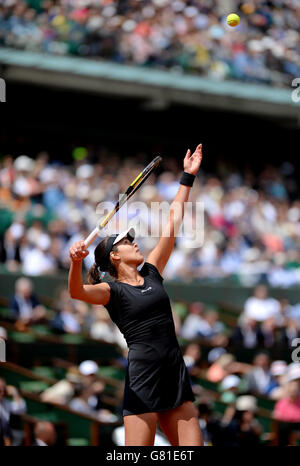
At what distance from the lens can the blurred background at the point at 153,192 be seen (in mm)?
8711

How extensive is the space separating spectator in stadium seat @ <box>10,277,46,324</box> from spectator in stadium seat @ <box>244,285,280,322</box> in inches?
133

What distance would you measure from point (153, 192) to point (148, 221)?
4.61 ft

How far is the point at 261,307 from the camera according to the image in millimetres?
12266

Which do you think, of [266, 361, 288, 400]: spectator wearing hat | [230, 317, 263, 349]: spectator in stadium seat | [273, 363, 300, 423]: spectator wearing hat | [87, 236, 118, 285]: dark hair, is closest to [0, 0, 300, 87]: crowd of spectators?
[230, 317, 263, 349]: spectator in stadium seat

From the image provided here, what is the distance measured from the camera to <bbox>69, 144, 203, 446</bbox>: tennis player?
4457 millimetres

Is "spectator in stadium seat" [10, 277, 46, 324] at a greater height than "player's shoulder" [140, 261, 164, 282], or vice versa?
"player's shoulder" [140, 261, 164, 282]

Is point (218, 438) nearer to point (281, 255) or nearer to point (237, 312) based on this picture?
point (237, 312)

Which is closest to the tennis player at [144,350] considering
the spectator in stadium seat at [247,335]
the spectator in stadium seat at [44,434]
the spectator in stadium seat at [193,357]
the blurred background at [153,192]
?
the blurred background at [153,192]

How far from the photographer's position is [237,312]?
1261 cm

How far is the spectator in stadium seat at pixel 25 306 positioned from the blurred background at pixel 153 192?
0.07 feet

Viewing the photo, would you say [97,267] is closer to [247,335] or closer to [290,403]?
[290,403]

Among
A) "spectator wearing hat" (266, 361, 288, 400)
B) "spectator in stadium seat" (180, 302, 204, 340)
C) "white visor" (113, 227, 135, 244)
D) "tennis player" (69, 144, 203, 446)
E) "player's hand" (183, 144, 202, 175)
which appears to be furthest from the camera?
"spectator in stadium seat" (180, 302, 204, 340)

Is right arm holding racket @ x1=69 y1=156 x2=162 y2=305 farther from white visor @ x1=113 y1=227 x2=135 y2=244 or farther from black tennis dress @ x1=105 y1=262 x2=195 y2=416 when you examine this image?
white visor @ x1=113 y1=227 x2=135 y2=244

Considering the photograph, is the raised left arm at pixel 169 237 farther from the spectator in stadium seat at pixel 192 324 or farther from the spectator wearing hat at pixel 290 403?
the spectator in stadium seat at pixel 192 324
